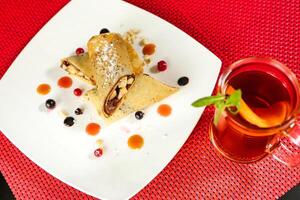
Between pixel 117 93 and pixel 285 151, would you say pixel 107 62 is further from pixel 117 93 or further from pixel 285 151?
pixel 285 151

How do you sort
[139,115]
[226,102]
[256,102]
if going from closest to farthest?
1. [226,102]
2. [256,102]
3. [139,115]

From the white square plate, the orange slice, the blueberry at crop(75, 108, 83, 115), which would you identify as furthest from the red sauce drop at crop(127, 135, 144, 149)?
the orange slice

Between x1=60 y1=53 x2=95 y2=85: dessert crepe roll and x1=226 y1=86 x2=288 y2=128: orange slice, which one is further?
x1=60 y1=53 x2=95 y2=85: dessert crepe roll

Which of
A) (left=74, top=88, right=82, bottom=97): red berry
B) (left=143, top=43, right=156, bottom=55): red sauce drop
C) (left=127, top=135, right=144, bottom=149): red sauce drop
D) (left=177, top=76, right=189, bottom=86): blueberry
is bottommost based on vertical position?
(left=127, top=135, right=144, bottom=149): red sauce drop

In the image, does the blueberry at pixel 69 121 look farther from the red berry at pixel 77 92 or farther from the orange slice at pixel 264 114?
the orange slice at pixel 264 114

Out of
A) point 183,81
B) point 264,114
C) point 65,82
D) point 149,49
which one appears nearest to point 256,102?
point 264,114

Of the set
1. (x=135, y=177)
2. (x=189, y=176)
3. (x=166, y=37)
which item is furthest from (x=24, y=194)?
(x=166, y=37)

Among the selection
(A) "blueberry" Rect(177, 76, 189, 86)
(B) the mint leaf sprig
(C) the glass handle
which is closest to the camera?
(B) the mint leaf sprig

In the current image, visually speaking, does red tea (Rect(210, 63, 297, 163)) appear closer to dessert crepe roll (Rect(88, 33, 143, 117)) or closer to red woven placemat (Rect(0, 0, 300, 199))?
red woven placemat (Rect(0, 0, 300, 199))

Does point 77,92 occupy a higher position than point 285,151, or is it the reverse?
point 77,92
